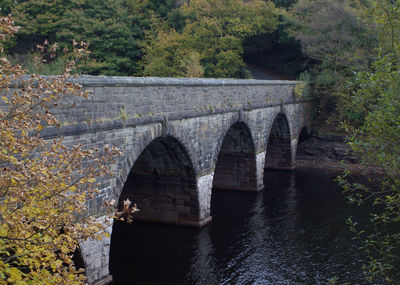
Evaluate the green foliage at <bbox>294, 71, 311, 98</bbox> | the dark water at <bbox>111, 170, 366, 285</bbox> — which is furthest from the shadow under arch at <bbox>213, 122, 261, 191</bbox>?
the green foliage at <bbox>294, 71, 311, 98</bbox>

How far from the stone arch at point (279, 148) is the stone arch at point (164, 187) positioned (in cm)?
1457

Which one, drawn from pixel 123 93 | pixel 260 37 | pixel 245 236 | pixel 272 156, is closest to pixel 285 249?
pixel 245 236

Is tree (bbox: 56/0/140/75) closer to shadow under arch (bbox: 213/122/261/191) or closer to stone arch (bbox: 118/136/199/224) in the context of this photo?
shadow under arch (bbox: 213/122/261/191)

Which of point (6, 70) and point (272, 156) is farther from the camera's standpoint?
point (272, 156)

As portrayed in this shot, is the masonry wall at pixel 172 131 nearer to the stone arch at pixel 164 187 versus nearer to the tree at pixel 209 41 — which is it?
the stone arch at pixel 164 187

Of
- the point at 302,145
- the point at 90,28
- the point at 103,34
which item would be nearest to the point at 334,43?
the point at 302,145

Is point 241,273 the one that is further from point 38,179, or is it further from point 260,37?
point 260,37

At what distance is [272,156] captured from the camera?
33.5 metres

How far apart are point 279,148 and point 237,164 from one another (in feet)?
25.5

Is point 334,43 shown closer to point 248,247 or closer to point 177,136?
point 248,247

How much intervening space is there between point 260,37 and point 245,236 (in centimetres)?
3515

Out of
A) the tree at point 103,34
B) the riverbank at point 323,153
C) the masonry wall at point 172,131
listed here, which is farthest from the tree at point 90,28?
the riverbank at point 323,153

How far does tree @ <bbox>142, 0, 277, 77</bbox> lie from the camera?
38938mm

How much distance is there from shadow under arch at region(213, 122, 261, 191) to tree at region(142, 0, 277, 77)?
13.4m
